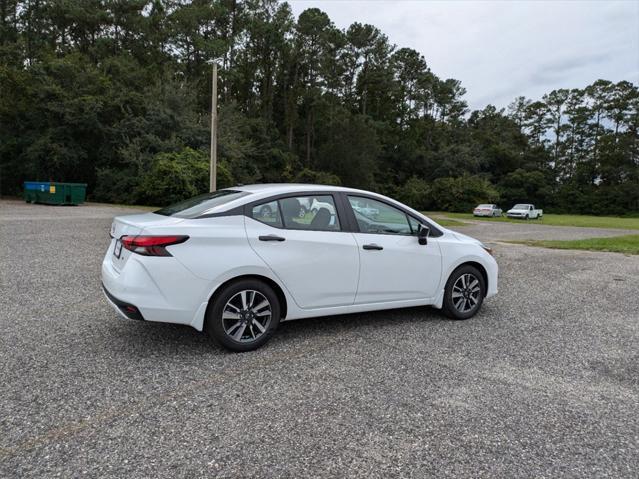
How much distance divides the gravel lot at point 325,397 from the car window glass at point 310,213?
3.71 ft

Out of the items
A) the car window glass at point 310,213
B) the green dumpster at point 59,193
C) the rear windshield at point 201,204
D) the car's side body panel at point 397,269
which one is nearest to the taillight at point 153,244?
the rear windshield at point 201,204

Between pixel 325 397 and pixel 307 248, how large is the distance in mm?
1463

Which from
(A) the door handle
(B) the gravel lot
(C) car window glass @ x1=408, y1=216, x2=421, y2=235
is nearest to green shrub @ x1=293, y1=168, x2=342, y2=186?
(C) car window glass @ x1=408, y1=216, x2=421, y2=235

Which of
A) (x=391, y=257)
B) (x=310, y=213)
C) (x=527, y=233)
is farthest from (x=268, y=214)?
(x=527, y=233)

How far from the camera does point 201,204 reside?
4.35 meters

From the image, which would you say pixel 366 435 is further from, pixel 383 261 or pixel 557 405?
pixel 383 261

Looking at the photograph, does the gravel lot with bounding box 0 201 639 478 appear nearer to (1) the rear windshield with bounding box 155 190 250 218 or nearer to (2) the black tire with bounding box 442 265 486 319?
(2) the black tire with bounding box 442 265 486 319

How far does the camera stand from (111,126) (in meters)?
33.1

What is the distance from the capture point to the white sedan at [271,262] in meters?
3.71

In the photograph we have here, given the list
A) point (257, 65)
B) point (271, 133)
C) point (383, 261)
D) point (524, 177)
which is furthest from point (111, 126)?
point (524, 177)

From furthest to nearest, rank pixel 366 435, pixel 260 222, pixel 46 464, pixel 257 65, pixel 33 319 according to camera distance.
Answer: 1. pixel 257 65
2. pixel 33 319
3. pixel 260 222
4. pixel 366 435
5. pixel 46 464

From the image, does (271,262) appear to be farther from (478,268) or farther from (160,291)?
(478,268)

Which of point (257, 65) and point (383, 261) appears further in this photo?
point (257, 65)

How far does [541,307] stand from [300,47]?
199 feet
